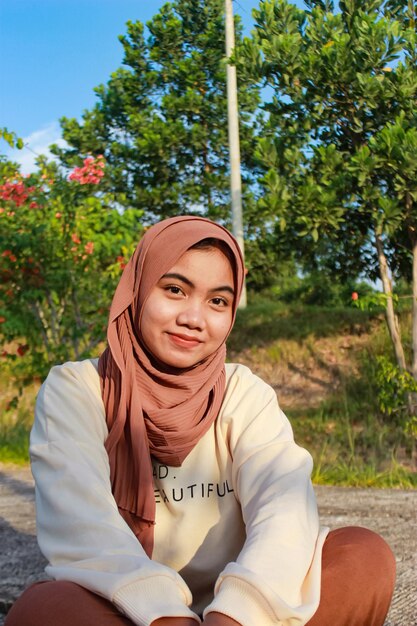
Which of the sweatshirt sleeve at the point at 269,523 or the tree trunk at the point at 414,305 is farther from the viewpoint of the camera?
the tree trunk at the point at 414,305

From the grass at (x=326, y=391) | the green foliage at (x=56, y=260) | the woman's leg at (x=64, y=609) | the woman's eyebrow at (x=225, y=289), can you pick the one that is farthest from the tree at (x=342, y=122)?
the woman's leg at (x=64, y=609)

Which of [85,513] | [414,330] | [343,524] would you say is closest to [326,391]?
[414,330]

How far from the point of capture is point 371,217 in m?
5.77

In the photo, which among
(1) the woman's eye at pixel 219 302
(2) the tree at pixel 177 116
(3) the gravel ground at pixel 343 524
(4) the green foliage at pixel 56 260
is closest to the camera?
(1) the woman's eye at pixel 219 302

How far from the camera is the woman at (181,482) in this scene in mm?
1411

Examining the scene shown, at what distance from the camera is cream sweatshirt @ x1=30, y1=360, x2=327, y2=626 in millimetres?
1400

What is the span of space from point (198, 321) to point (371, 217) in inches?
168

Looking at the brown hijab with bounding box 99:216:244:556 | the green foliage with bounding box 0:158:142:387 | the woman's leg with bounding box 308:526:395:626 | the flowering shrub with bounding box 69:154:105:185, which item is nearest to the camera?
the woman's leg with bounding box 308:526:395:626

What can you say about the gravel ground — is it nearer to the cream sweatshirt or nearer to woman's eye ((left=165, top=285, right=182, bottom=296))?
the cream sweatshirt

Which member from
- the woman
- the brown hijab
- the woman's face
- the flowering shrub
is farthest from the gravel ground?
the flowering shrub

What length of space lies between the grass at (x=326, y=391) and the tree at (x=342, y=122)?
2.55ft

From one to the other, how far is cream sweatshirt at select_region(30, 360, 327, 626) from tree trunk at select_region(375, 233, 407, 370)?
13.1ft

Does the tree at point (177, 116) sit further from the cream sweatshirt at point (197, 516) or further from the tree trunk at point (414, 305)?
the cream sweatshirt at point (197, 516)

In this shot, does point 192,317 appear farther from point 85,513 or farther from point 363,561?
point 363,561
